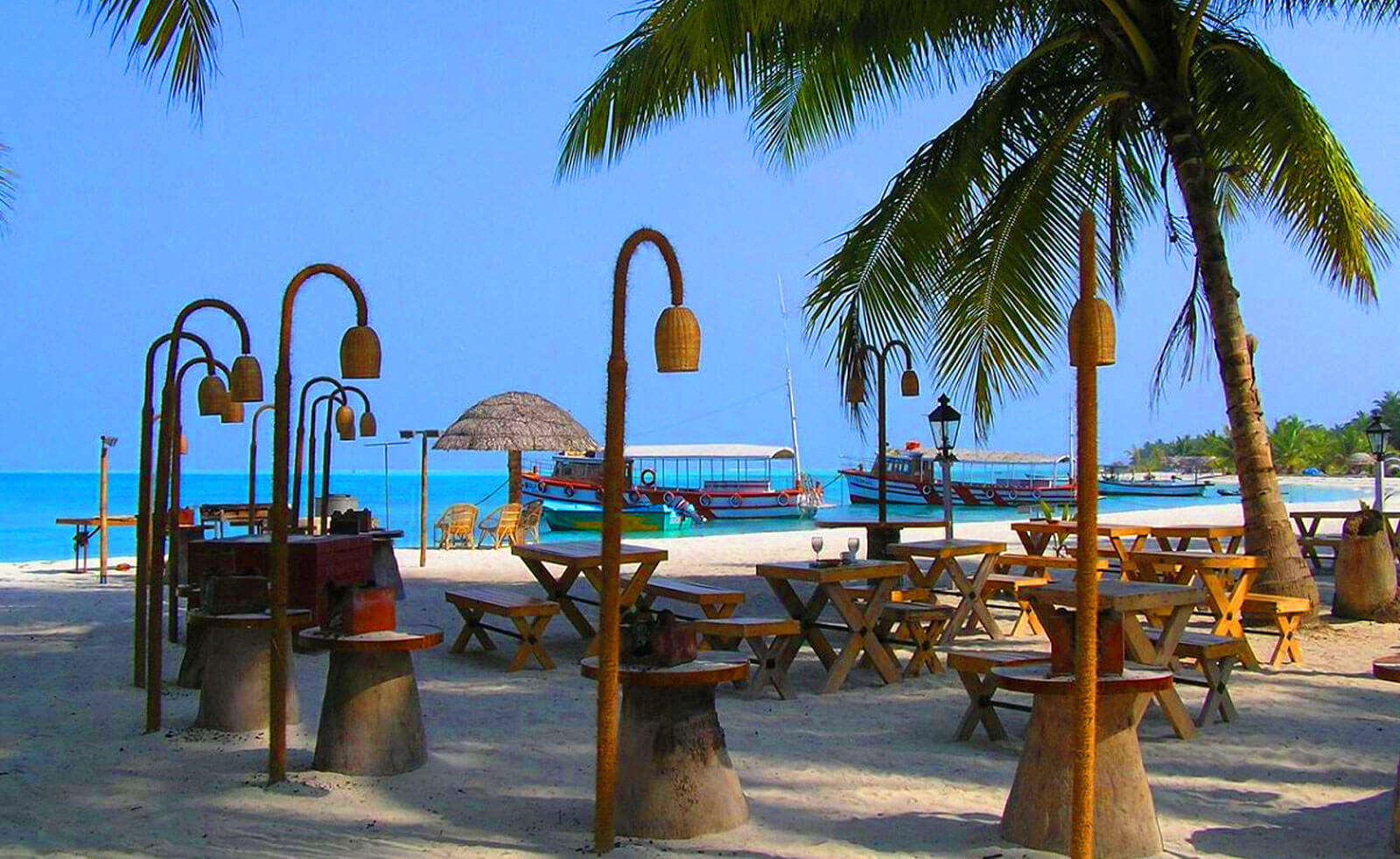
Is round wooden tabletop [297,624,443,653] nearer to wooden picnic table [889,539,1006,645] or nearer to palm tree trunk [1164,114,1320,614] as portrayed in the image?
wooden picnic table [889,539,1006,645]

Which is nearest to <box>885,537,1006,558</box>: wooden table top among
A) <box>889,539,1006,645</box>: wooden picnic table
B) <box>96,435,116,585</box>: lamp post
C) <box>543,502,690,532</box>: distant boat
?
<box>889,539,1006,645</box>: wooden picnic table

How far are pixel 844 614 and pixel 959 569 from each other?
1497mm

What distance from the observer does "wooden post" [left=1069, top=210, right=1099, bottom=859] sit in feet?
10.1

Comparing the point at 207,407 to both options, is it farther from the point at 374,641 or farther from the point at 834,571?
the point at 834,571

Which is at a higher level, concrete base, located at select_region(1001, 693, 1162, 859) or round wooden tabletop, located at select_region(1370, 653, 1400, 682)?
round wooden tabletop, located at select_region(1370, 653, 1400, 682)

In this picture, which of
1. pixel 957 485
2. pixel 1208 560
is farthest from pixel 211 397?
pixel 957 485

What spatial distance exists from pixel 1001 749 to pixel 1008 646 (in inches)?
115

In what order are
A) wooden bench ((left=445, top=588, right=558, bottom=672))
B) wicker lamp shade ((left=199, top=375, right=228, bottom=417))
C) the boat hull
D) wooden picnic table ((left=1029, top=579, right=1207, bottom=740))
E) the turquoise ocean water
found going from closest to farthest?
wooden picnic table ((left=1029, top=579, right=1207, bottom=740)) → wicker lamp shade ((left=199, top=375, right=228, bottom=417)) → wooden bench ((left=445, top=588, right=558, bottom=672)) → the turquoise ocean water → the boat hull

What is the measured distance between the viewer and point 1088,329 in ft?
10.4

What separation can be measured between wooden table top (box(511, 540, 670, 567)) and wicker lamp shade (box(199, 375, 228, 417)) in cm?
203

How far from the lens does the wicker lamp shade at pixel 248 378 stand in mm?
5281

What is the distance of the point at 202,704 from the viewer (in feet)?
17.9

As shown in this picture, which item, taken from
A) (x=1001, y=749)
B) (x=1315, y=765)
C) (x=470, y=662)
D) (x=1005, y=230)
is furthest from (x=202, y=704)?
(x=1005, y=230)

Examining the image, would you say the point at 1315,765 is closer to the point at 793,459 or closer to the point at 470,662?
the point at 470,662
